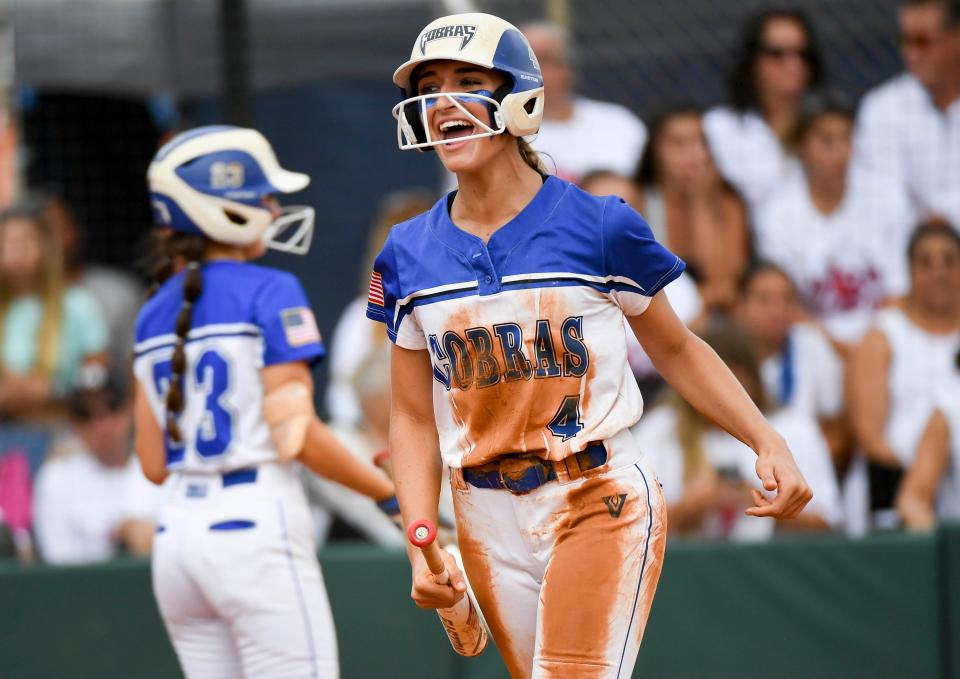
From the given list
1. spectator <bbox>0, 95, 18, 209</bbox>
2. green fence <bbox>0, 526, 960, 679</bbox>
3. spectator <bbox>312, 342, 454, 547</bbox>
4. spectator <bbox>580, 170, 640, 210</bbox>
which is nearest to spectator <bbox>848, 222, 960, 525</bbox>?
green fence <bbox>0, 526, 960, 679</bbox>

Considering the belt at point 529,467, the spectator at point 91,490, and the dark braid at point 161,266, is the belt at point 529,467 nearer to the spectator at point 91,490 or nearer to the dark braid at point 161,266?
the dark braid at point 161,266

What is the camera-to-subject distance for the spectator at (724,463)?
6195 mm

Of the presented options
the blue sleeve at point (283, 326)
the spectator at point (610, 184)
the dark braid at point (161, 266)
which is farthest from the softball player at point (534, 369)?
the spectator at point (610, 184)

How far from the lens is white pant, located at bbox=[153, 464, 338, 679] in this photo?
419 centimetres

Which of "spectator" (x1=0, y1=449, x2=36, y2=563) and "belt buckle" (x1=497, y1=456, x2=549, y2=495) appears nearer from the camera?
"belt buckle" (x1=497, y1=456, x2=549, y2=495)

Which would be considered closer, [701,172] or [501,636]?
[501,636]

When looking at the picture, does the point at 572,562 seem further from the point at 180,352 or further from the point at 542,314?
the point at 180,352

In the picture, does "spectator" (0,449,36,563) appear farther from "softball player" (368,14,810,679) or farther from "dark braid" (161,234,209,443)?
"softball player" (368,14,810,679)

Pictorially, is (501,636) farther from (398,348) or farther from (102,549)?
(102,549)

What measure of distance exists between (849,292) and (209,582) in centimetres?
373

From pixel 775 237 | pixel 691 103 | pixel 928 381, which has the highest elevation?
pixel 691 103

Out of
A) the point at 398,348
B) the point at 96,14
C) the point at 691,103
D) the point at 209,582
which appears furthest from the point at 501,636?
the point at 96,14

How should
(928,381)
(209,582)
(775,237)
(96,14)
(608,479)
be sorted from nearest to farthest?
(608,479) → (209,582) → (928,381) → (775,237) → (96,14)

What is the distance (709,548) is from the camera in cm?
600
